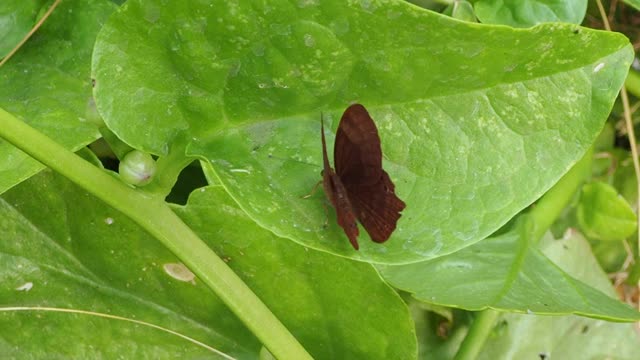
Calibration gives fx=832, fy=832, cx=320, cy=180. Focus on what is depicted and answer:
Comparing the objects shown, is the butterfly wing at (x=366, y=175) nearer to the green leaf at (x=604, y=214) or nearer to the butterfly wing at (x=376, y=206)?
the butterfly wing at (x=376, y=206)

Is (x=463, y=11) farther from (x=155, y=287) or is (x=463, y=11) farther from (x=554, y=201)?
(x=155, y=287)

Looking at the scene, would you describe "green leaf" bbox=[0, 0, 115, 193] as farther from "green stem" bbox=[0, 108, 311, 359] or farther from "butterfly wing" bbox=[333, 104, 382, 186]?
"butterfly wing" bbox=[333, 104, 382, 186]

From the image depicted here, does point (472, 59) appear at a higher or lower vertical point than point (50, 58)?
higher

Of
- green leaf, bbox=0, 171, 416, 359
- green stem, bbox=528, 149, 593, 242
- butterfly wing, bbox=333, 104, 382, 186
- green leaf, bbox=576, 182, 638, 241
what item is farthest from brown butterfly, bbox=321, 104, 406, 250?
green leaf, bbox=576, 182, 638, 241

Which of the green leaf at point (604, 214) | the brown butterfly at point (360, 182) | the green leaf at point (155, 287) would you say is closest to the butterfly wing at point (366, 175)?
the brown butterfly at point (360, 182)

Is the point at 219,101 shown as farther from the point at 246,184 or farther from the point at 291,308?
the point at 291,308

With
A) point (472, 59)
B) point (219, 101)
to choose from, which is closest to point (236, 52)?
point (219, 101)
